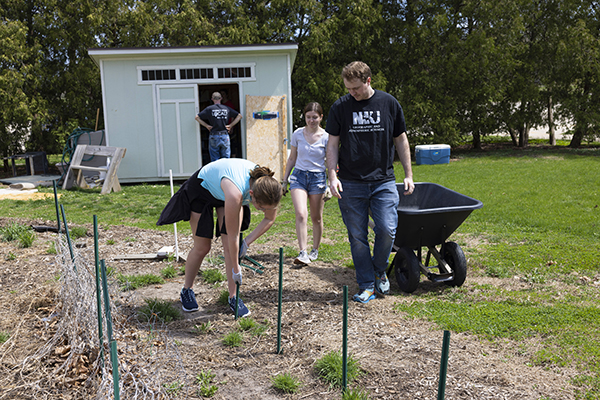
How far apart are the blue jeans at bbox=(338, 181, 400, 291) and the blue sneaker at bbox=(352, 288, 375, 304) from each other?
36 millimetres

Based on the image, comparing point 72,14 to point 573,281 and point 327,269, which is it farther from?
point 573,281

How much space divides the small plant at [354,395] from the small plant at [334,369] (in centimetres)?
13

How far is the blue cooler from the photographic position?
14.2m

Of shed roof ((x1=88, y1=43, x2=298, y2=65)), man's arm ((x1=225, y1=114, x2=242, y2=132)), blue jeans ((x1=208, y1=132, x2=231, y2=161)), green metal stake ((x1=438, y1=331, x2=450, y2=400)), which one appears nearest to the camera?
green metal stake ((x1=438, y1=331, x2=450, y2=400))

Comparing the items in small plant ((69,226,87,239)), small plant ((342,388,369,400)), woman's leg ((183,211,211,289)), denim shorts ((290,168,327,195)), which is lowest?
small plant ((342,388,369,400))

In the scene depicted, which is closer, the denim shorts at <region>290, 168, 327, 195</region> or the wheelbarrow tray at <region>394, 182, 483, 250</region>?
the wheelbarrow tray at <region>394, 182, 483, 250</region>

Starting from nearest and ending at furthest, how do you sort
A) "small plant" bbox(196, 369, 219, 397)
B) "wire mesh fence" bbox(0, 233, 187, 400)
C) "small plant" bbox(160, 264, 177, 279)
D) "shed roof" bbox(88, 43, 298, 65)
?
"wire mesh fence" bbox(0, 233, 187, 400)
"small plant" bbox(196, 369, 219, 397)
"small plant" bbox(160, 264, 177, 279)
"shed roof" bbox(88, 43, 298, 65)

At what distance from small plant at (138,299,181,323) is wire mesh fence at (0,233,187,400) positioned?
340 millimetres

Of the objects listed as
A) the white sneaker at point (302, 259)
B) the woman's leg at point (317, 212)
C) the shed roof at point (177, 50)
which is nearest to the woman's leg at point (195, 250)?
the white sneaker at point (302, 259)

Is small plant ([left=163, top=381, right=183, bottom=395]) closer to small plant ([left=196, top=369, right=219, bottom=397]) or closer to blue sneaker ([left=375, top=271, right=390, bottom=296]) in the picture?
small plant ([left=196, top=369, right=219, bottom=397])

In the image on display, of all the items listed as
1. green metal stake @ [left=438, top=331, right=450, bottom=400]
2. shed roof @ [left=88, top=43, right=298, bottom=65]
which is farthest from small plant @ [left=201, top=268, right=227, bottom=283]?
shed roof @ [left=88, top=43, right=298, bottom=65]

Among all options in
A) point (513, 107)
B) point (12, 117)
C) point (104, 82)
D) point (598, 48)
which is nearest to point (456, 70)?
point (513, 107)

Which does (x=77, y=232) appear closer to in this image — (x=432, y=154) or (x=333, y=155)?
(x=333, y=155)

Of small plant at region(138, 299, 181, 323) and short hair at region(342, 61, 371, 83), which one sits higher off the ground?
short hair at region(342, 61, 371, 83)
